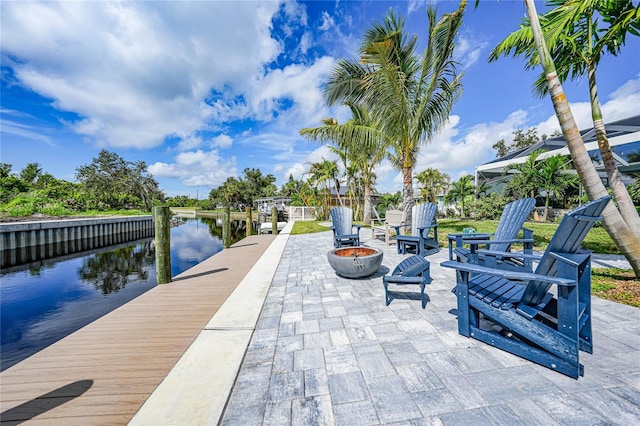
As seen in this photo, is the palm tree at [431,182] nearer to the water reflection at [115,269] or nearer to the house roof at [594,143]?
the house roof at [594,143]

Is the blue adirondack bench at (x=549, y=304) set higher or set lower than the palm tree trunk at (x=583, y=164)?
lower

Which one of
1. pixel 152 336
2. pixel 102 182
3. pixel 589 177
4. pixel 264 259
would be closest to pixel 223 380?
pixel 152 336

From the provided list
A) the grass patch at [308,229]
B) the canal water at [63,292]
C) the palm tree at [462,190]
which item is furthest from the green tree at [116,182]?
the palm tree at [462,190]

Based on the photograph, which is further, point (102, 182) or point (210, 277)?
point (102, 182)

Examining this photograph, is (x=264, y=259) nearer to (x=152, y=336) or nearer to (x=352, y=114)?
(x=152, y=336)

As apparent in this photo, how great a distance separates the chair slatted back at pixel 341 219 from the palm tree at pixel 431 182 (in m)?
20.3

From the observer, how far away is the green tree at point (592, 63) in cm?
367

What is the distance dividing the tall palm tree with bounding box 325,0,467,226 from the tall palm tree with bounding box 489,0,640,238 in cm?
214

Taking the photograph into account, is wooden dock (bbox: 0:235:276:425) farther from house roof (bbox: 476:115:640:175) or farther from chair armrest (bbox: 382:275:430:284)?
house roof (bbox: 476:115:640:175)

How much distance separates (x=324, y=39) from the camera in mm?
11820

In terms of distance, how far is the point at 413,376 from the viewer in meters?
1.86

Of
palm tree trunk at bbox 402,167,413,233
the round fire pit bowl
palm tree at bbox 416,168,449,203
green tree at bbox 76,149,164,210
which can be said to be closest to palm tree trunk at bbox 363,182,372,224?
palm tree trunk at bbox 402,167,413,233

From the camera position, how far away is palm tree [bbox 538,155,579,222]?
13.5 m

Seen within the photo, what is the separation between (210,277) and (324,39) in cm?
1234
